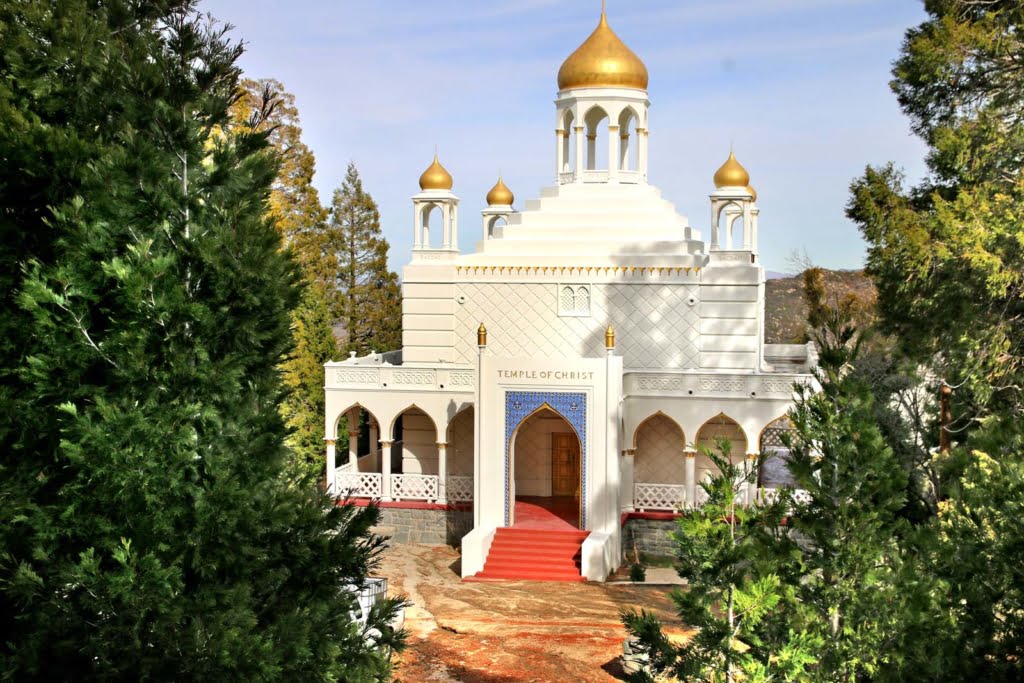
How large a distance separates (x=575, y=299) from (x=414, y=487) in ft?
17.6

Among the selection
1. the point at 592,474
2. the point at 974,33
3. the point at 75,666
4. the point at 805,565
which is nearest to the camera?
the point at 75,666

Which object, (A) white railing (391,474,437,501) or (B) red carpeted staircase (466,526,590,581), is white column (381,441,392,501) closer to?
(A) white railing (391,474,437,501)

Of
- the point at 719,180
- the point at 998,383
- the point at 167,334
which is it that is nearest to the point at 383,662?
the point at 167,334

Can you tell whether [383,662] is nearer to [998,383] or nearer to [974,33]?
[998,383]

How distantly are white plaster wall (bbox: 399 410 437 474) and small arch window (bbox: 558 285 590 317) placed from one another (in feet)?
13.5

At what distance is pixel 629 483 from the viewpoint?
23422 millimetres

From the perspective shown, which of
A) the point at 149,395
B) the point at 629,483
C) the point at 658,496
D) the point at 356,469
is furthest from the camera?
the point at 356,469

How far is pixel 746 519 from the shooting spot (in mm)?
9047

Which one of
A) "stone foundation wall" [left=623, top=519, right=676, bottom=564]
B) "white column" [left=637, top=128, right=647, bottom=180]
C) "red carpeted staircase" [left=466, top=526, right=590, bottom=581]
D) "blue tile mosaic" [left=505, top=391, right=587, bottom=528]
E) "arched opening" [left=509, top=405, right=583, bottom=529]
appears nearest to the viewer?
"red carpeted staircase" [left=466, top=526, right=590, bottom=581]

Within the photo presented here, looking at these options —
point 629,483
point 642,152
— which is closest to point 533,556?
point 629,483

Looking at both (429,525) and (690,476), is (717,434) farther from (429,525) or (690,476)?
(429,525)

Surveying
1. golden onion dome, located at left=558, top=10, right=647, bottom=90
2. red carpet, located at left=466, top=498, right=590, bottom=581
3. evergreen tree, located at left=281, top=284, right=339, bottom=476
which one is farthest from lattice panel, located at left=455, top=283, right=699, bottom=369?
evergreen tree, located at left=281, top=284, right=339, bottom=476

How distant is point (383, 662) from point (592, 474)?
13.1 m

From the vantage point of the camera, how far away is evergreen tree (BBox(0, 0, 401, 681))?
7918 millimetres
